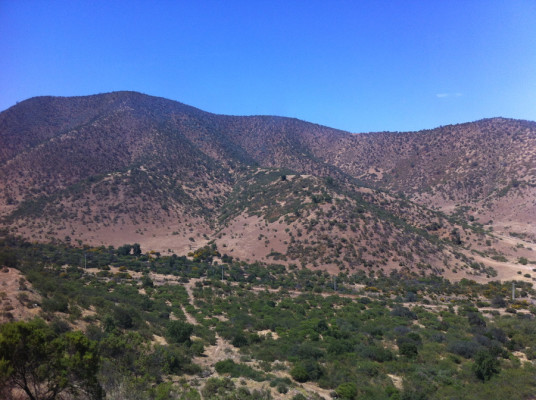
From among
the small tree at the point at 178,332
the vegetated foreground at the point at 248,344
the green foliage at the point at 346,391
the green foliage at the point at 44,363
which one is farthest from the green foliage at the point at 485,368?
the green foliage at the point at 44,363

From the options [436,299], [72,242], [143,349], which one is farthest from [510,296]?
[72,242]

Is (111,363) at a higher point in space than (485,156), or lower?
lower

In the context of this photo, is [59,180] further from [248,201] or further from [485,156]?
[485,156]

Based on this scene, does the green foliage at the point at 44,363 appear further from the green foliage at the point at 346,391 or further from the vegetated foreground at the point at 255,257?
the green foliage at the point at 346,391

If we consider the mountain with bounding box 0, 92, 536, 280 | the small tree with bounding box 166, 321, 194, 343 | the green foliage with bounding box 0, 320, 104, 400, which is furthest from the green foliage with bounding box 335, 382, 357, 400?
the mountain with bounding box 0, 92, 536, 280

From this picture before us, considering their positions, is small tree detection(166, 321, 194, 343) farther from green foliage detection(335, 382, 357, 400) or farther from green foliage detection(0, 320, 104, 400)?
green foliage detection(0, 320, 104, 400)

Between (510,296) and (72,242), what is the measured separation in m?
66.3

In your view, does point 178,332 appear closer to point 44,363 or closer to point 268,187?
point 44,363

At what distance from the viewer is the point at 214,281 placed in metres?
39.7

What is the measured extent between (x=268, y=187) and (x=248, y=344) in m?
63.5

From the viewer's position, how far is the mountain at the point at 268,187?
55594 millimetres

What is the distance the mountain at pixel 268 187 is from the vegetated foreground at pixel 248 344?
1937 centimetres

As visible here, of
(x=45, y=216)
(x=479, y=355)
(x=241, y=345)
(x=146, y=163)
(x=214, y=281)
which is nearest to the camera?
(x=479, y=355)

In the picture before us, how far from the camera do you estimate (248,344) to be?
785 inches
